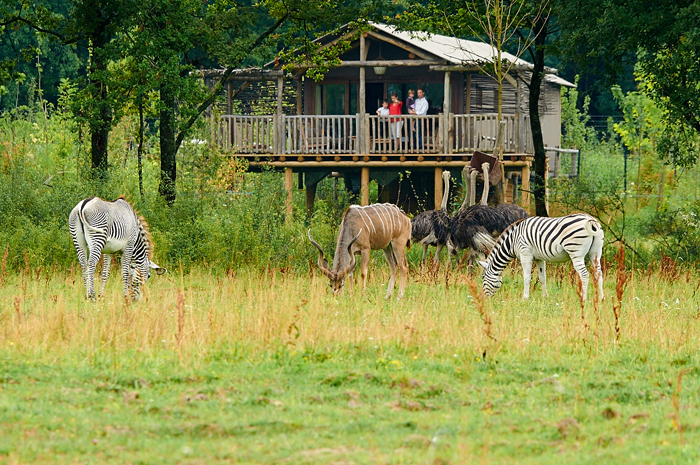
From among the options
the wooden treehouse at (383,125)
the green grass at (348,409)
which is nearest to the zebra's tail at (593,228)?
the green grass at (348,409)

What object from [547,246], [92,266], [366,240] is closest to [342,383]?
[366,240]

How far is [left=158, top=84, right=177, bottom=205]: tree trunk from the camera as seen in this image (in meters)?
18.3

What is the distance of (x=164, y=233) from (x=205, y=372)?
9183 millimetres

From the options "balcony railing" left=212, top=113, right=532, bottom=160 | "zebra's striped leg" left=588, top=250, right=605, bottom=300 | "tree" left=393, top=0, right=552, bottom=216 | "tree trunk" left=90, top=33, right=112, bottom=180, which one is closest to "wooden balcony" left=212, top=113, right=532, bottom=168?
"balcony railing" left=212, top=113, right=532, bottom=160

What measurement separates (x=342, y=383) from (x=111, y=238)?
5965 mm

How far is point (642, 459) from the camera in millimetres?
5980

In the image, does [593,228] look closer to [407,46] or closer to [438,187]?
[438,187]

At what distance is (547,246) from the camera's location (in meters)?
13.5

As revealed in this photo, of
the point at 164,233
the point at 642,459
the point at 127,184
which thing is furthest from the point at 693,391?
the point at 127,184

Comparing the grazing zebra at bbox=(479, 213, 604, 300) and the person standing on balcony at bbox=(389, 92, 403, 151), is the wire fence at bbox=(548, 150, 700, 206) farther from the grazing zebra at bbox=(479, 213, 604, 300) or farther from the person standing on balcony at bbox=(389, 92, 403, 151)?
the grazing zebra at bbox=(479, 213, 604, 300)

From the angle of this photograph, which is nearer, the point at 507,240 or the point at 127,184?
the point at 507,240

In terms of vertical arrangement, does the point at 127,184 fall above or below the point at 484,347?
above

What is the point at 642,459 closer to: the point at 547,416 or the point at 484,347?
the point at 547,416

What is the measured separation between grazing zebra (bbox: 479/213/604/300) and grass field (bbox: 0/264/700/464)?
124cm
